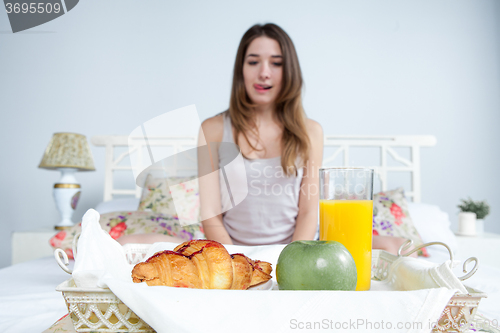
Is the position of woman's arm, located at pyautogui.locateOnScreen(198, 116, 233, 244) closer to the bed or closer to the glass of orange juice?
the bed

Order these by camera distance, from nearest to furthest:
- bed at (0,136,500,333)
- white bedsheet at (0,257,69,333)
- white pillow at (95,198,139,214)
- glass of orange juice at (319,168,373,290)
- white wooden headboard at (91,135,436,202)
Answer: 1. glass of orange juice at (319,168,373,290)
2. white bedsheet at (0,257,69,333)
3. bed at (0,136,500,333)
4. white pillow at (95,198,139,214)
5. white wooden headboard at (91,135,436,202)

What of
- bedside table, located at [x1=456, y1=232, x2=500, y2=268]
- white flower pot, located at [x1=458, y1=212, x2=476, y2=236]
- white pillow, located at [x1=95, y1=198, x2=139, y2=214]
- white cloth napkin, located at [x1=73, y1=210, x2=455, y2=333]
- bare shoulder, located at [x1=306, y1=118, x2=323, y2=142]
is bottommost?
bedside table, located at [x1=456, y1=232, x2=500, y2=268]

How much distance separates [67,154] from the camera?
2.04 meters

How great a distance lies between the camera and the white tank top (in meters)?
1.32

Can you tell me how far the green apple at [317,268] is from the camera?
432 millimetres

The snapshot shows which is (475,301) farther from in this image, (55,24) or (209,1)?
(55,24)

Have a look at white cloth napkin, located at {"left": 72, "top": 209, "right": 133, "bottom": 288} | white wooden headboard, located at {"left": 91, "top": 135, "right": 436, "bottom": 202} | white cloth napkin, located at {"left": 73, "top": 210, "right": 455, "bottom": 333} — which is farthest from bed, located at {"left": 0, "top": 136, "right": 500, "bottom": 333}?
white cloth napkin, located at {"left": 72, "top": 209, "right": 133, "bottom": 288}

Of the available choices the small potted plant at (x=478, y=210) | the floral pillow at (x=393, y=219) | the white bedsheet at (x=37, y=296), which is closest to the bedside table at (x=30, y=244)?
the white bedsheet at (x=37, y=296)

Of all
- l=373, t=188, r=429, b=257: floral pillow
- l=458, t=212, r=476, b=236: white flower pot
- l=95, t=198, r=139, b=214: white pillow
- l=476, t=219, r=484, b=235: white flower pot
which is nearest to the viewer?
l=373, t=188, r=429, b=257: floral pillow

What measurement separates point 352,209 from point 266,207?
756mm

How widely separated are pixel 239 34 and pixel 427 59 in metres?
1.24

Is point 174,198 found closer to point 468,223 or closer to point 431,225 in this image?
point 431,225

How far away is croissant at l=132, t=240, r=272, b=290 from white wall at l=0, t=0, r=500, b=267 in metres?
1.98

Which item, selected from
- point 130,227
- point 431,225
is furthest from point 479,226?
point 130,227
